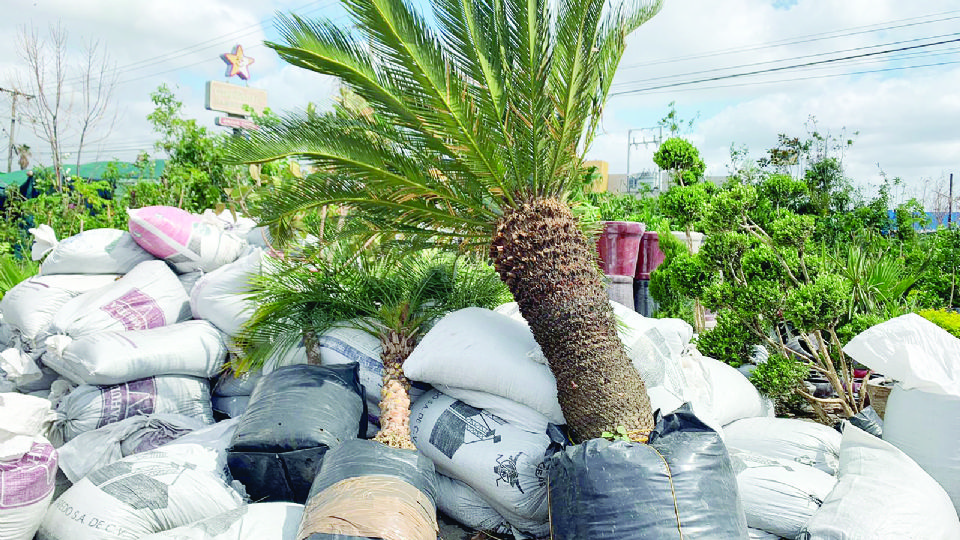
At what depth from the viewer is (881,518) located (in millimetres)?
2336

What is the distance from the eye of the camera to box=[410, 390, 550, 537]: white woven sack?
2.89m

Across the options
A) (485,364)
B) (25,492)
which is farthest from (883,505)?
(25,492)

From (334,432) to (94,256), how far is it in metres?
2.82

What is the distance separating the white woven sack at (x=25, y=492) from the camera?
8.07ft

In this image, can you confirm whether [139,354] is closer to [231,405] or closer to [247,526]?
[231,405]

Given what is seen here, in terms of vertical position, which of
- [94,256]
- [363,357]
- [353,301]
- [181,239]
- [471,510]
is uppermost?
[181,239]

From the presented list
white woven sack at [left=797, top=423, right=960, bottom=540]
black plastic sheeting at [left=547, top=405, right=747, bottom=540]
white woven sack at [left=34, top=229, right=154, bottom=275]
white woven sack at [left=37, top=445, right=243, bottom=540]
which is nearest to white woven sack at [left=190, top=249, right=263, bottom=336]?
white woven sack at [left=34, top=229, right=154, bottom=275]

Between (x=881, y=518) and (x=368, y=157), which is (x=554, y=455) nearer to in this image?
(x=881, y=518)

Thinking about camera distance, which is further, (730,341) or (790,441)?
(730,341)

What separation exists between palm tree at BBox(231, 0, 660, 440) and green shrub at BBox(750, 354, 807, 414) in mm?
1372

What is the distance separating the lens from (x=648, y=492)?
2236 mm

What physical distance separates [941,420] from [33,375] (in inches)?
202

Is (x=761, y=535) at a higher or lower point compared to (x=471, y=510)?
higher

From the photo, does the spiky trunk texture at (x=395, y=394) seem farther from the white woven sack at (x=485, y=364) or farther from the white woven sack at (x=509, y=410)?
the white woven sack at (x=509, y=410)
